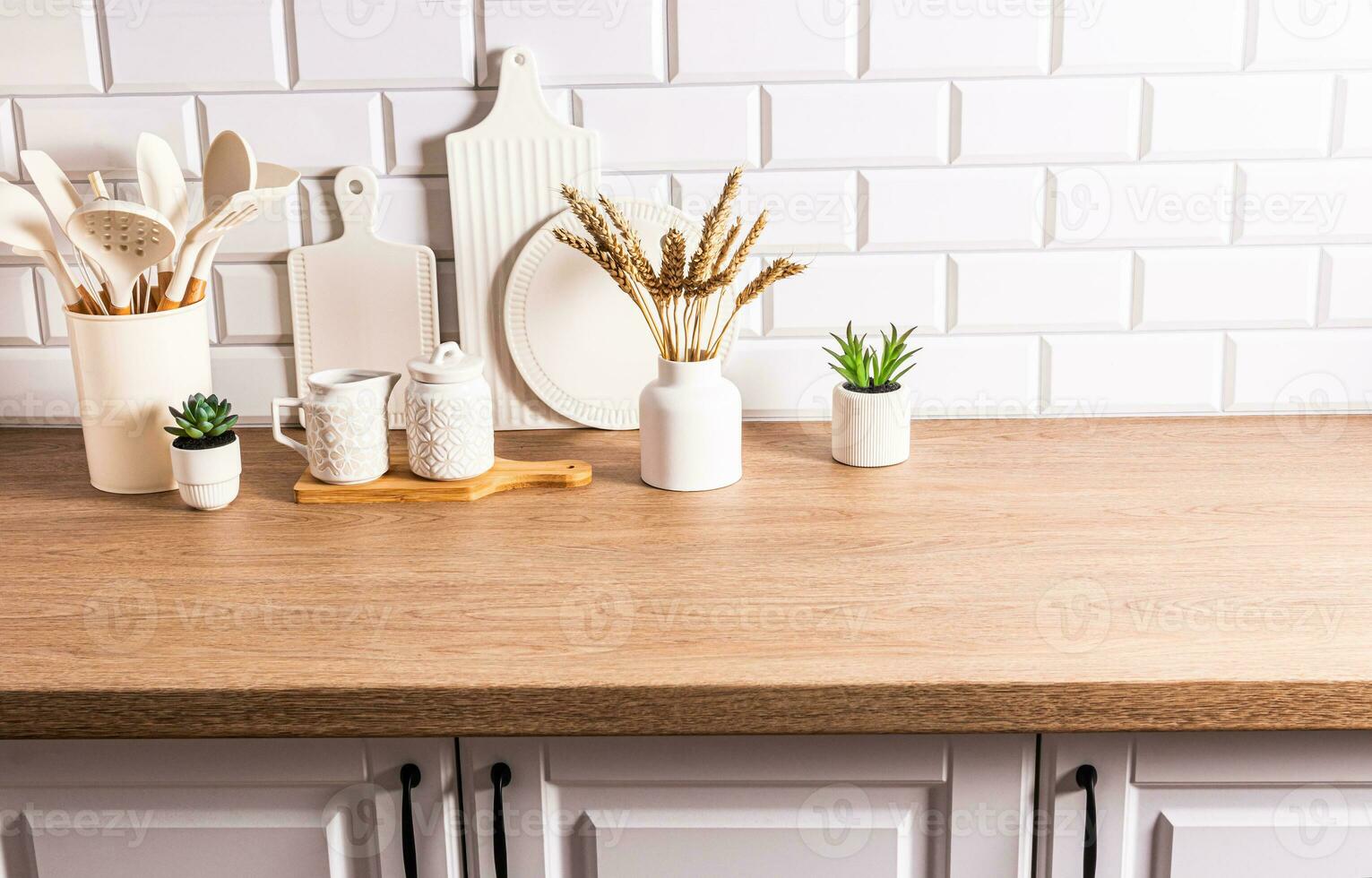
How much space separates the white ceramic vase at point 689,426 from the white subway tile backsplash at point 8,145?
89 cm

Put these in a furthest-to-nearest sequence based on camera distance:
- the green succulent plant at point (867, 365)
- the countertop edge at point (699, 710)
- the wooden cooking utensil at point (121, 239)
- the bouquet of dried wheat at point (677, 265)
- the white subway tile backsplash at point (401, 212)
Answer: the white subway tile backsplash at point (401, 212), the green succulent plant at point (867, 365), the bouquet of dried wheat at point (677, 265), the wooden cooking utensil at point (121, 239), the countertop edge at point (699, 710)

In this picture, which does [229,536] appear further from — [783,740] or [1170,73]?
[1170,73]

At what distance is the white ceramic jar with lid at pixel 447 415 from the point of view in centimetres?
139

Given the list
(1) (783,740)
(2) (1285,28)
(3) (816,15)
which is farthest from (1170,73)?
(1) (783,740)

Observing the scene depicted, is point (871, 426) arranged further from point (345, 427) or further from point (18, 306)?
point (18, 306)

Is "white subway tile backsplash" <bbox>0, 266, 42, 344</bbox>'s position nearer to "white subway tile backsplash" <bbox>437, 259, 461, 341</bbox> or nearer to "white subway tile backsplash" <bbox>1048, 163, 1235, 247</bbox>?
"white subway tile backsplash" <bbox>437, 259, 461, 341</bbox>

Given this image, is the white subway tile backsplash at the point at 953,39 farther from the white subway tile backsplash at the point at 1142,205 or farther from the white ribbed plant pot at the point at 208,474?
the white ribbed plant pot at the point at 208,474

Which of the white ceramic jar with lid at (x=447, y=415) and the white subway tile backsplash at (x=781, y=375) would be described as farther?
the white subway tile backsplash at (x=781, y=375)

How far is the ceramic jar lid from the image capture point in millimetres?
1382

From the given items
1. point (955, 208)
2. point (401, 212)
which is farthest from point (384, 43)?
point (955, 208)

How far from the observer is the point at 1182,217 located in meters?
1.59

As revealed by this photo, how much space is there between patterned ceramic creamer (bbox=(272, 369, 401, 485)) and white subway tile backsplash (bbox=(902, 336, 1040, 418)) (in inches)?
27.5

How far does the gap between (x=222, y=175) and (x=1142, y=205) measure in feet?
3.81

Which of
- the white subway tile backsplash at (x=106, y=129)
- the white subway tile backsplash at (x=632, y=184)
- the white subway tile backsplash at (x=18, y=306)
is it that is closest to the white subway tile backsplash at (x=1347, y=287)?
the white subway tile backsplash at (x=632, y=184)
